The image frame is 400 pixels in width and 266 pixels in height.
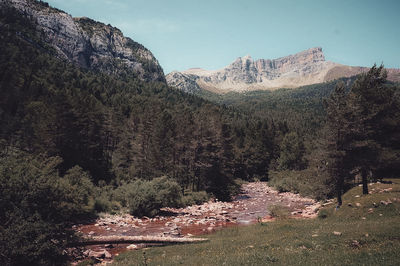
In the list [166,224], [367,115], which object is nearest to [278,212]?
[166,224]

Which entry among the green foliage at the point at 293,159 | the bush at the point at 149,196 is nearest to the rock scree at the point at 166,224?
the bush at the point at 149,196

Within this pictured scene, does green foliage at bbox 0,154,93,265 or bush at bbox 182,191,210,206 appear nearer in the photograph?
green foliage at bbox 0,154,93,265

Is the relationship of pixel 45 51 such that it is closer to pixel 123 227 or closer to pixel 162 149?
pixel 162 149

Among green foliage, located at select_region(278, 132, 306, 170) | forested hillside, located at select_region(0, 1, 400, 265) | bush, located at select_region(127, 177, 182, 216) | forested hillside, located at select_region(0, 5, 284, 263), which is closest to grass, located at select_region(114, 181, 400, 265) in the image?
forested hillside, located at select_region(0, 1, 400, 265)

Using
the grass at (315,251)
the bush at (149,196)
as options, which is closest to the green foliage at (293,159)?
the bush at (149,196)

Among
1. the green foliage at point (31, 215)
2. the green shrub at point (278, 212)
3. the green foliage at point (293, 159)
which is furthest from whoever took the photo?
the green foliage at point (293, 159)

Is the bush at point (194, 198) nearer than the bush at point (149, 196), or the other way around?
the bush at point (149, 196)

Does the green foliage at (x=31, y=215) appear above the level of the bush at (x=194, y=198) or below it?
above

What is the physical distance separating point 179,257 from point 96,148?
1789 inches

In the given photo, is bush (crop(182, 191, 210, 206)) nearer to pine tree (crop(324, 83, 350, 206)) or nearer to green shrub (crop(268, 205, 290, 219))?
green shrub (crop(268, 205, 290, 219))

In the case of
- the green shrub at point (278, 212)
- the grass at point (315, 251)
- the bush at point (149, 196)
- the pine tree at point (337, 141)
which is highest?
the pine tree at point (337, 141)

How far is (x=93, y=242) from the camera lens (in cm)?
1862

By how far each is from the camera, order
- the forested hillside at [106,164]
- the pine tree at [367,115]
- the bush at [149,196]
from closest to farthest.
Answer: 1. the forested hillside at [106,164]
2. the pine tree at [367,115]
3. the bush at [149,196]

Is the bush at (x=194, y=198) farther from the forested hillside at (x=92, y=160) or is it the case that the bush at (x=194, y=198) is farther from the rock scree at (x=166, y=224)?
the rock scree at (x=166, y=224)
